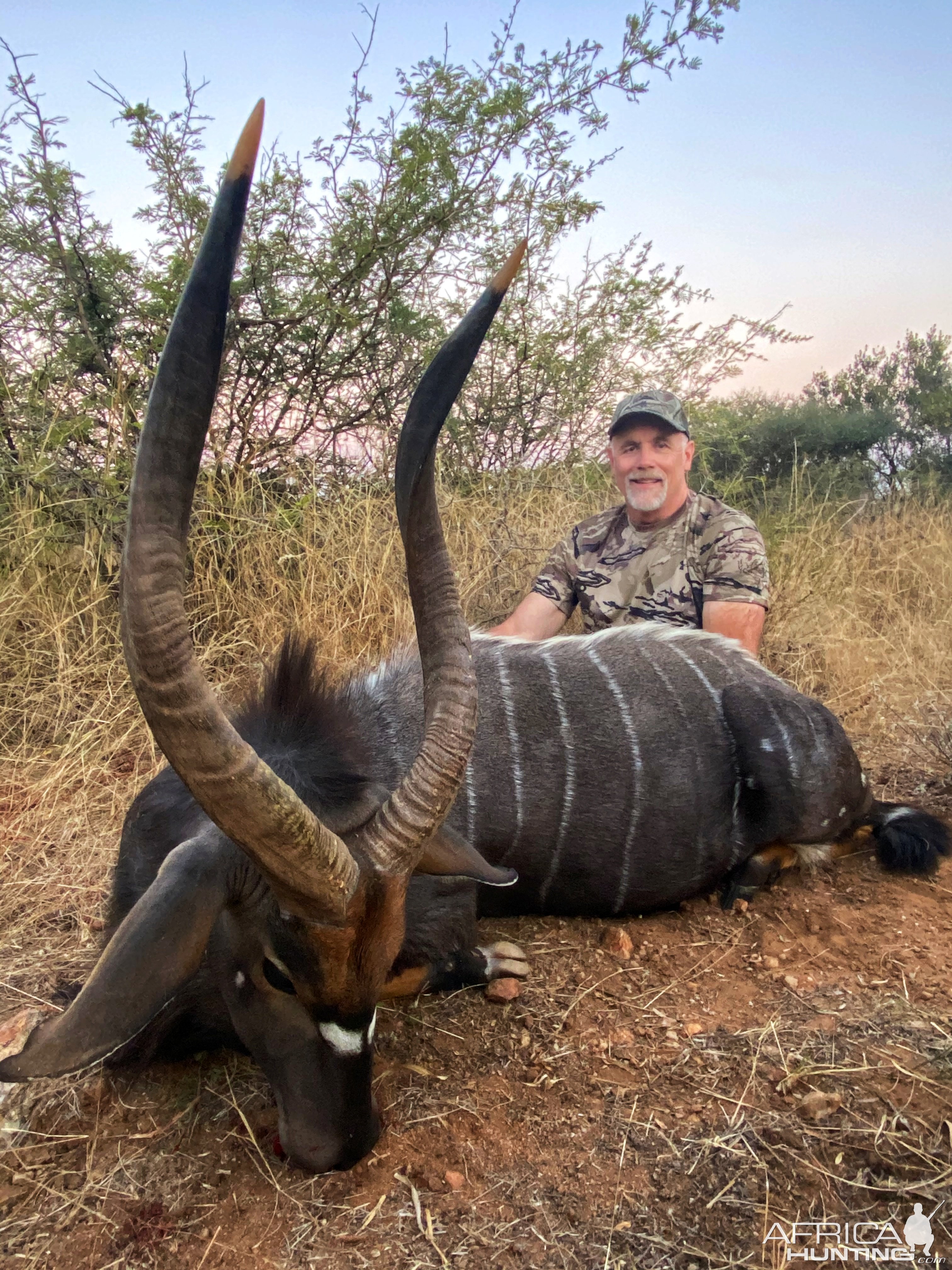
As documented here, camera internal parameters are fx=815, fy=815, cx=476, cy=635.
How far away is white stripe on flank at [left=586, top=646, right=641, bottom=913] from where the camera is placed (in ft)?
10.2

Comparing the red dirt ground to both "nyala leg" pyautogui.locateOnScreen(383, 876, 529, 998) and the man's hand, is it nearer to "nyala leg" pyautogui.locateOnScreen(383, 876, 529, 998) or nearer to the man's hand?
"nyala leg" pyautogui.locateOnScreen(383, 876, 529, 998)

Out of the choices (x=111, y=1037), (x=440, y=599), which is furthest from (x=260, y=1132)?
(x=440, y=599)

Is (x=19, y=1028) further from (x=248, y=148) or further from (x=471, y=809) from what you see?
(x=248, y=148)

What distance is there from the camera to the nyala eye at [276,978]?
1.92 m

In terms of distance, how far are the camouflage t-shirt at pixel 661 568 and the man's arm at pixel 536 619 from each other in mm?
39

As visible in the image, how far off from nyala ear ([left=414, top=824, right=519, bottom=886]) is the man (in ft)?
6.71

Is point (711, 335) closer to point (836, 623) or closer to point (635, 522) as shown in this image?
point (836, 623)

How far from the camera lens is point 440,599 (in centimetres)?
199

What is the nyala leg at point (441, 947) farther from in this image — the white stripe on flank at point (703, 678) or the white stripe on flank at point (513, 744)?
the white stripe on flank at point (703, 678)

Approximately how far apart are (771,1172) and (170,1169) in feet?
4.75

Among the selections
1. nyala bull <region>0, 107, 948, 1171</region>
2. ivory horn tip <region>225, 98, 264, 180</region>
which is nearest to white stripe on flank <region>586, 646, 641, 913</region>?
nyala bull <region>0, 107, 948, 1171</region>

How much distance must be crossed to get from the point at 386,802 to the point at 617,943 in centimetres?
147

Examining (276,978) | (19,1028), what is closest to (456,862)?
(276,978)

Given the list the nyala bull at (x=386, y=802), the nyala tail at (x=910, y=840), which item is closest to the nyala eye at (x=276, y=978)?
the nyala bull at (x=386, y=802)
